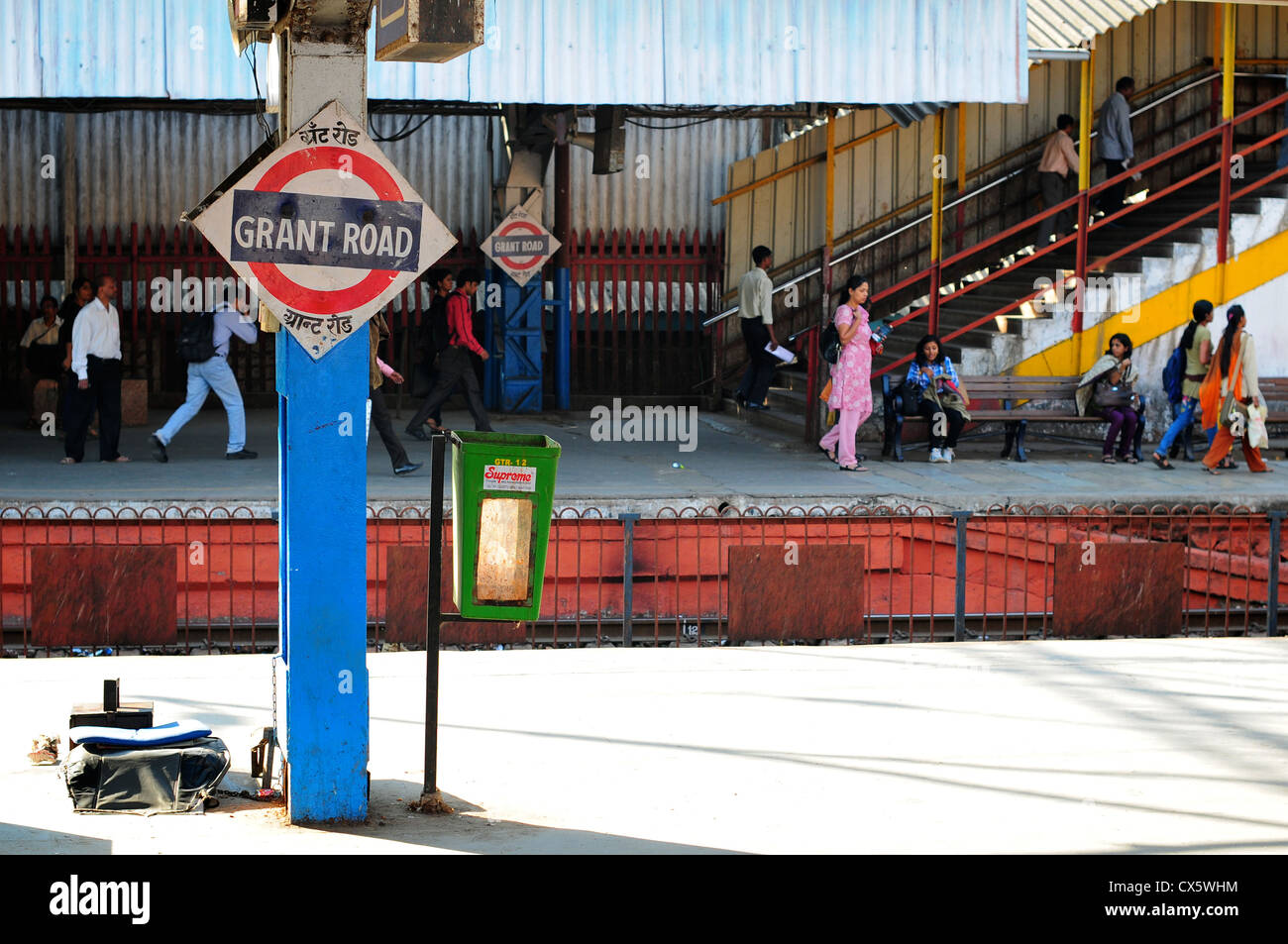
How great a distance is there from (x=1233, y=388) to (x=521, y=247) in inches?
300

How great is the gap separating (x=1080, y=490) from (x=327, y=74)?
26.1 ft

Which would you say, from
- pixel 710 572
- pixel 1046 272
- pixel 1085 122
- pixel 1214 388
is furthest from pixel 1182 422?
pixel 710 572

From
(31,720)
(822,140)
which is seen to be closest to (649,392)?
(822,140)

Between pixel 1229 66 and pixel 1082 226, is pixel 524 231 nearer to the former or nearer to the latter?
pixel 1082 226

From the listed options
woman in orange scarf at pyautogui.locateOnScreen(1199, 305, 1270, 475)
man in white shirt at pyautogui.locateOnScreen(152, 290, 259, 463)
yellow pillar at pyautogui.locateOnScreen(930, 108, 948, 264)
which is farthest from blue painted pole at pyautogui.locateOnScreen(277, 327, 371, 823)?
yellow pillar at pyautogui.locateOnScreen(930, 108, 948, 264)

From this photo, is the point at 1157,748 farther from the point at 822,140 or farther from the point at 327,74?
the point at 822,140

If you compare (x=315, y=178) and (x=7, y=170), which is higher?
(x=7, y=170)

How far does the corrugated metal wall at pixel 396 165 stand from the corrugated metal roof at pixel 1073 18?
4.23m

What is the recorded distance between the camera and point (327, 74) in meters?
5.30

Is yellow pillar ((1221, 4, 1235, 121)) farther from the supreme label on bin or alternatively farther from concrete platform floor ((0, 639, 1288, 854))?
the supreme label on bin

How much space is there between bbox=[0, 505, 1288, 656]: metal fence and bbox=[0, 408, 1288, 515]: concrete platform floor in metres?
0.15

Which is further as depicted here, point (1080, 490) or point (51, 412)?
point (51, 412)

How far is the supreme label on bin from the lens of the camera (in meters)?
5.75

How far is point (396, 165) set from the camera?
17484mm
